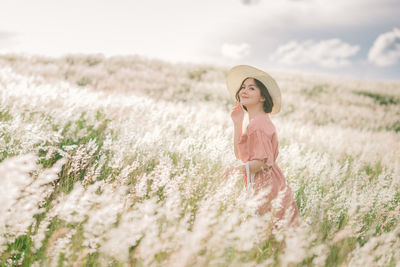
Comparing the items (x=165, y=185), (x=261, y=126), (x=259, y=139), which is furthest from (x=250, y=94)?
(x=165, y=185)

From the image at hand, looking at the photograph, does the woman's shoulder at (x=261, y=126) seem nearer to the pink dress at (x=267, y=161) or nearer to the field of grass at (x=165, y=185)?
the pink dress at (x=267, y=161)

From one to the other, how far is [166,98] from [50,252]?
375 inches

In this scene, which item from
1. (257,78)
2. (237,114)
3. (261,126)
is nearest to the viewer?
(261,126)

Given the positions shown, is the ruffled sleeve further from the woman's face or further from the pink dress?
the woman's face

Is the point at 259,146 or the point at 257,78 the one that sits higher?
the point at 257,78

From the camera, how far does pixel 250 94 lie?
2660 mm

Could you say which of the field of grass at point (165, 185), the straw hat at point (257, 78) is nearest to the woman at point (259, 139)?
the straw hat at point (257, 78)

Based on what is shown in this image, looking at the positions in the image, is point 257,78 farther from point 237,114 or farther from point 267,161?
point 267,161

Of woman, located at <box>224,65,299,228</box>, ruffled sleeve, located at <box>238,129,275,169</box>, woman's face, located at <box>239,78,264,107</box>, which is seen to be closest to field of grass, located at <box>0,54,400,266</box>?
woman, located at <box>224,65,299,228</box>

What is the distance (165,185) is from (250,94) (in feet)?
4.29

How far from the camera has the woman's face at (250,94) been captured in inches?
105

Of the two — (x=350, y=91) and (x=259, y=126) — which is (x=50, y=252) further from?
(x=350, y=91)

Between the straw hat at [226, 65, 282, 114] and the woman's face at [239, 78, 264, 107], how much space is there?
0.28 ft

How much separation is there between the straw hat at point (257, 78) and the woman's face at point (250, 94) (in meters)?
0.09
